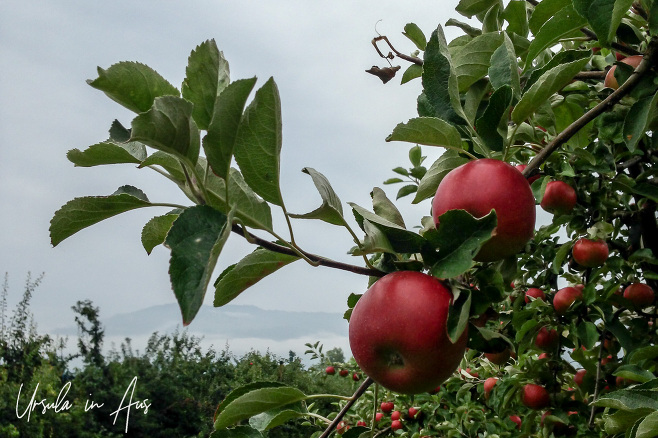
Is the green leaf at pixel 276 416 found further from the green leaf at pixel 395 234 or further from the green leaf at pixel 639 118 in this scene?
the green leaf at pixel 639 118

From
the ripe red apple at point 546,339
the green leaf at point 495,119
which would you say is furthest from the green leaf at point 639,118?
the ripe red apple at point 546,339

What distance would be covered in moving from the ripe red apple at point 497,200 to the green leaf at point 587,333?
0.74 meters

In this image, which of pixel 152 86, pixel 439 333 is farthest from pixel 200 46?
pixel 439 333

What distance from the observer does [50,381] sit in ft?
18.5

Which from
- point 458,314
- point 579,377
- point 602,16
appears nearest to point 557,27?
point 602,16

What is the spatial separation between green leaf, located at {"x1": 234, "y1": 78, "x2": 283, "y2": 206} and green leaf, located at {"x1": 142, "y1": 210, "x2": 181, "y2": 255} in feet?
0.47

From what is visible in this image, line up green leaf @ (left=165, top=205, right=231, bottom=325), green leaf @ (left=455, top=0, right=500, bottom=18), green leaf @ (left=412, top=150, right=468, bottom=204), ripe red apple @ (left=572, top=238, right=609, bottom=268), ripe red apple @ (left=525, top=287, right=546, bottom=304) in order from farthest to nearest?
ripe red apple @ (left=525, top=287, right=546, bottom=304), ripe red apple @ (left=572, top=238, right=609, bottom=268), green leaf @ (left=455, top=0, right=500, bottom=18), green leaf @ (left=412, top=150, right=468, bottom=204), green leaf @ (left=165, top=205, right=231, bottom=325)

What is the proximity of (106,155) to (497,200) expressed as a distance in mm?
412

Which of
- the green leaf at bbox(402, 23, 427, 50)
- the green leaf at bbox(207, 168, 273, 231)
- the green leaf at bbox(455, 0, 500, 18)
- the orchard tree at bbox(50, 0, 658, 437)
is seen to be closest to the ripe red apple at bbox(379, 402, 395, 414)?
the orchard tree at bbox(50, 0, 658, 437)

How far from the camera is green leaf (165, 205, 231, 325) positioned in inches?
17.4

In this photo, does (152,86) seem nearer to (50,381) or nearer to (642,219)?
(642,219)

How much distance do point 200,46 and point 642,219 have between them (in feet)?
4.54

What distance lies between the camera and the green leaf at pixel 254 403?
27.3 inches

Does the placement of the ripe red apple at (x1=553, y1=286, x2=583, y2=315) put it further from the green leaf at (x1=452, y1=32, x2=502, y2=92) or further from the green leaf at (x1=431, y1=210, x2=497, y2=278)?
the green leaf at (x1=431, y1=210, x2=497, y2=278)
